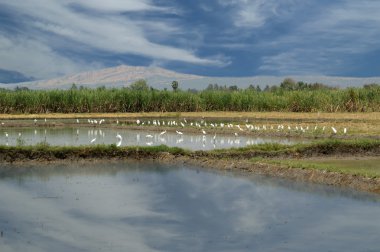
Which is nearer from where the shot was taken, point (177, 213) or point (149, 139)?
point (177, 213)

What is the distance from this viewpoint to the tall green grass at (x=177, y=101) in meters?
53.9

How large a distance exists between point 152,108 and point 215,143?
108 ft

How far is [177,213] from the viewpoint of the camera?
11.9 m

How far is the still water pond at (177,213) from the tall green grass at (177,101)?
38.0 m

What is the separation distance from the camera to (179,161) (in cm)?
2023

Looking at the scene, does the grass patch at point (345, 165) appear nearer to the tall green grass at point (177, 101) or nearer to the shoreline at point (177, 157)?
the shoreline at point (177, 157)

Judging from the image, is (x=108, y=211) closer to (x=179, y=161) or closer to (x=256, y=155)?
(x=179, y=161)

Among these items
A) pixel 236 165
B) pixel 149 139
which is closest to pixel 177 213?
pixel 236 165

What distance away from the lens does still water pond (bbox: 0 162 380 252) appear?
9594mm

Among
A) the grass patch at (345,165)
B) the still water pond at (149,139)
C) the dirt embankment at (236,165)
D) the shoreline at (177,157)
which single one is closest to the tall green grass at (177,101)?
the still water pond at (149,139)

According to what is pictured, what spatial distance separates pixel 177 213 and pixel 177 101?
4784 centimetres

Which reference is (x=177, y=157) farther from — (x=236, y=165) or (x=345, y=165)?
(x=345, y=165)

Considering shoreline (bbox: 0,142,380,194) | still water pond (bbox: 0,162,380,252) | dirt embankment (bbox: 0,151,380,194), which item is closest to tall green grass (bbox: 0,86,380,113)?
shoreline (bbox: 0,142,380,194)

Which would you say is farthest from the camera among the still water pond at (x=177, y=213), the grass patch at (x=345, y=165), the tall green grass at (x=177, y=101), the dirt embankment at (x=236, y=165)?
the tall green grass at (x=177, y=101)
